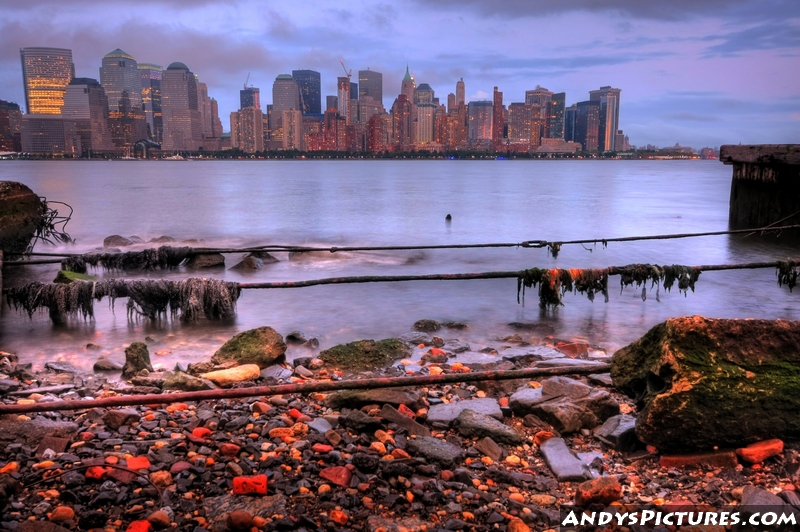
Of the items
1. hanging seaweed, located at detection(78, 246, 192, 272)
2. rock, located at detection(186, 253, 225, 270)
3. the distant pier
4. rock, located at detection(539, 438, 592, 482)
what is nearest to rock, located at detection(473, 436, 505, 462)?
rock, located at detection(539, 438, 592, 482)

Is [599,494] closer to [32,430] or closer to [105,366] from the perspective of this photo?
[32,430]

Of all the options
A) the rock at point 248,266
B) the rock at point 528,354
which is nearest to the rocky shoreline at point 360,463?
the rock at point 528,354

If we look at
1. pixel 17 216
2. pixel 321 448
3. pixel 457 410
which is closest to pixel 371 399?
pixel 457 410

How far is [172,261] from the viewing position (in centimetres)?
1284

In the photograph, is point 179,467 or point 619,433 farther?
point 619,433

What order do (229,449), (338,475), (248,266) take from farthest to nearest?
(248,266) < (229,449) < (338,475)

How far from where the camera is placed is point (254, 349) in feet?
25.4

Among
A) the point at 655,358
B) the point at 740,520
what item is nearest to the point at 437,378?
the point at 655,358

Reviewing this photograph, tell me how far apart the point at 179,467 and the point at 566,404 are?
3287mm

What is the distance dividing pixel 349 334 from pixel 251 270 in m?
5.92

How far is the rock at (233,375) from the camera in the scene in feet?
22.4

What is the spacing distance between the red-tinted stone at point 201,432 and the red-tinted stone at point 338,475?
1.21 metres

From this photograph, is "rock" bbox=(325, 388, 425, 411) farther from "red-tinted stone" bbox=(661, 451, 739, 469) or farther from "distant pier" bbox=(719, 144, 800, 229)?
"distant pier" bbox=(719, 144, 800, 229)

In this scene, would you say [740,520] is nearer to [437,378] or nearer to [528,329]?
[437,378]
